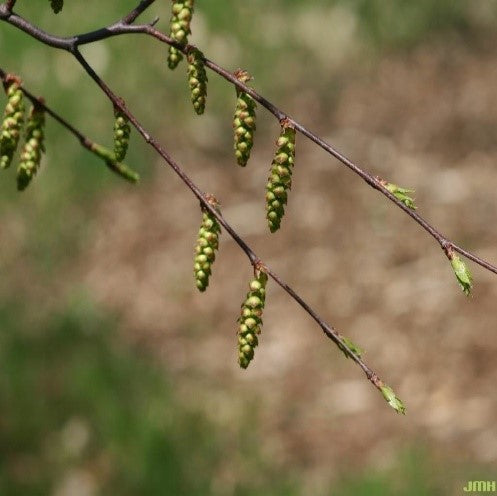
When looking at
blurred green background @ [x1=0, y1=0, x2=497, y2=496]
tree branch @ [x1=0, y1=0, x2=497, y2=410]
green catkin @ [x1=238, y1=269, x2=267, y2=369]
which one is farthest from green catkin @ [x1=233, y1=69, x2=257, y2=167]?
blurred green background @ [x1=0, y1=0, x2=497, y2=496]

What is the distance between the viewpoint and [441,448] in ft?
14.3

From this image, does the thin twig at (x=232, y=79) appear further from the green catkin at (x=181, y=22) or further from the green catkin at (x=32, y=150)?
the green catkin at (x=32, y=150)

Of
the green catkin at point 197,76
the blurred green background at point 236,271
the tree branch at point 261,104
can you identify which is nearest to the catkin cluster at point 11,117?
the tree branch at point 261,104

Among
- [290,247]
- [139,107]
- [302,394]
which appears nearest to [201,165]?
[139,107]

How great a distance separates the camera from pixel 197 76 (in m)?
1.42

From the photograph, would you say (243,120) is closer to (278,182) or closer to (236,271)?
(278,182)

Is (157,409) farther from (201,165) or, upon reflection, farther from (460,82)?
(460,82)

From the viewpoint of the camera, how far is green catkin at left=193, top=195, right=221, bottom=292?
146 cm

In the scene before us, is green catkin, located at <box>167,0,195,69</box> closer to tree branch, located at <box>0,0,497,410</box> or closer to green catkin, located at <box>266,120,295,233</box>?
tree branch, located at <box>0,0,497,410</box>

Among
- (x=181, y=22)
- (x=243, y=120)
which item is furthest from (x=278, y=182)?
(x=181, y=22)

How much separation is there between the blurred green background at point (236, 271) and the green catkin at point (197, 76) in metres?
2.84

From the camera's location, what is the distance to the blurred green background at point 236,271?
14.2ft

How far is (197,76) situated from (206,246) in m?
0.25

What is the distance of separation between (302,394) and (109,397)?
37.5 inches
